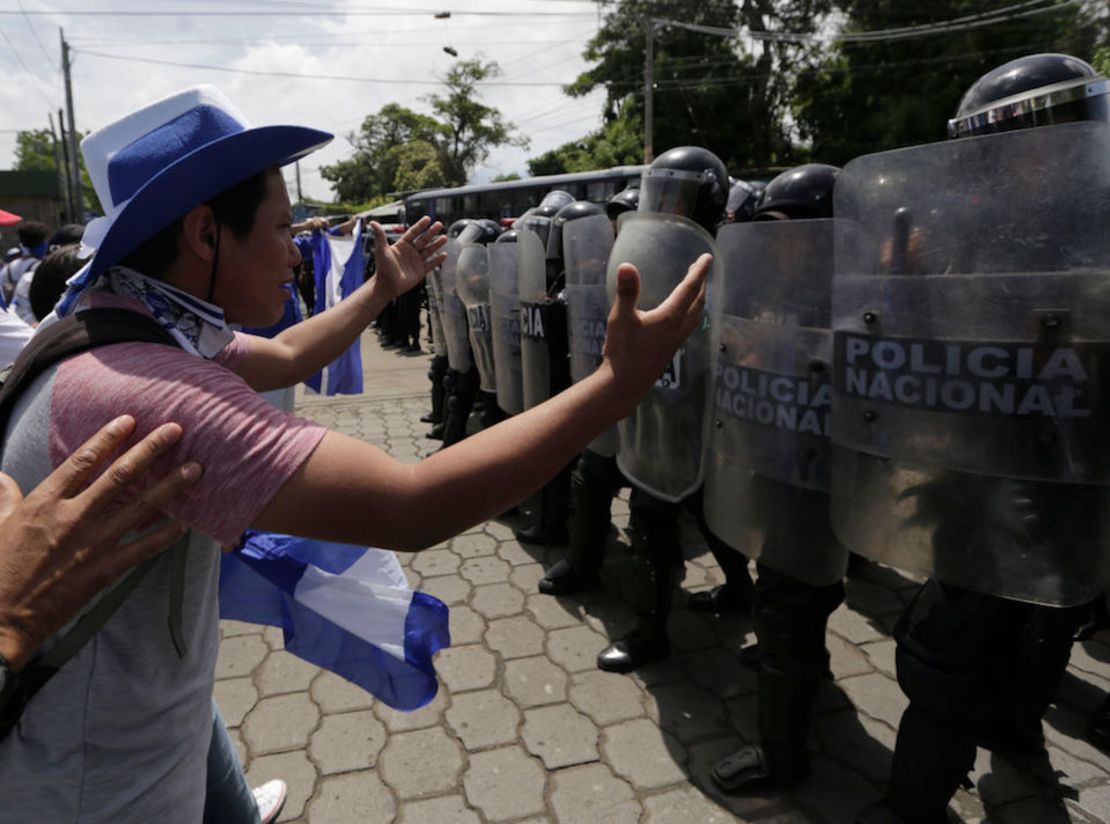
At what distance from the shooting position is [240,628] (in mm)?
3219

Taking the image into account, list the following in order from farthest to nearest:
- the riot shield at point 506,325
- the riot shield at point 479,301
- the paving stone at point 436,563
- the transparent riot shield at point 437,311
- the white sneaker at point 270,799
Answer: the transparent riot shield at point 437,311, the riot shield at point 479,301, the riot shield at point 506,325, the paving stone at point 436,563, the white sneaker at point 270,799

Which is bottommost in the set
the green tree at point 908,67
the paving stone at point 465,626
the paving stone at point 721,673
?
the paving stone at point 721,673

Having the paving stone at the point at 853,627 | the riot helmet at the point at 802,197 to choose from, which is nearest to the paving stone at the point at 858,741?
the paving stone at the point at 853,627

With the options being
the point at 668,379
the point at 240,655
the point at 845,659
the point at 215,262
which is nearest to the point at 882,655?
the point at 845,659

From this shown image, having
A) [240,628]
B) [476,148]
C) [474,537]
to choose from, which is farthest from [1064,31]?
[476,148]

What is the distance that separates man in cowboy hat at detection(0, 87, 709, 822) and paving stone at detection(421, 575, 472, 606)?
2.15 metres

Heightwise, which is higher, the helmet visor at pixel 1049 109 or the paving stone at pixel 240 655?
the helmet visor at pixel 1049 109

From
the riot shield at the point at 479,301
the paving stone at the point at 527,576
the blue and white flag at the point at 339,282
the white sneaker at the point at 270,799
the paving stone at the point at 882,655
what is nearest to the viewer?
the white sneaker at the point at 270,799

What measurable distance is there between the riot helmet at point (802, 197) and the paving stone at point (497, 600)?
202 cm

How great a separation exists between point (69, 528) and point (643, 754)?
200 cm

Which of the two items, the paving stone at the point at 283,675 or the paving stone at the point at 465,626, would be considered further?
the paving stone at the point at 465,626

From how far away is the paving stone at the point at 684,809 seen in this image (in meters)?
2.06

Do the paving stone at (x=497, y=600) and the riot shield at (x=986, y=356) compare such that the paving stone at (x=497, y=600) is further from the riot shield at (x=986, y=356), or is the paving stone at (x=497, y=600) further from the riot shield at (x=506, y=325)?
the riot shield at (x=986, y=356)

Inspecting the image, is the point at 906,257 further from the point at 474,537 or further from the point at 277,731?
the point at 474,537
